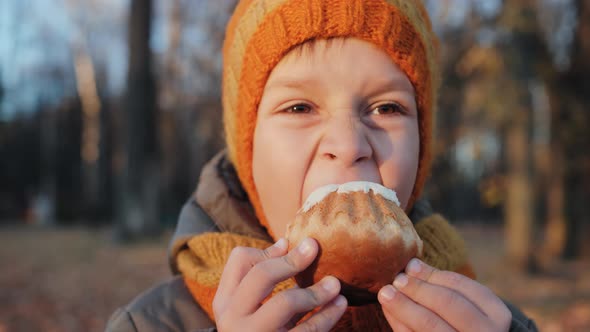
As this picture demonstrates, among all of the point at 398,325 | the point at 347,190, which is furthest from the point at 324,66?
the point at 398,325

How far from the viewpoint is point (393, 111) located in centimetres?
171

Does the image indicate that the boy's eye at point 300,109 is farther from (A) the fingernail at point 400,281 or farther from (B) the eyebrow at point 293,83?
(A) the fingernail at point 400,281

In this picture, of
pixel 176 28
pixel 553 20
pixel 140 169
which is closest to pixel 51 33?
pixel 176 28

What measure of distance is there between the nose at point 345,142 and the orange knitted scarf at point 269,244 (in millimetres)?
445

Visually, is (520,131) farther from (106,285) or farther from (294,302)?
(294,302)

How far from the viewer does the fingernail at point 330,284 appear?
1.23 meters

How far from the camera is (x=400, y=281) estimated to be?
1271mm

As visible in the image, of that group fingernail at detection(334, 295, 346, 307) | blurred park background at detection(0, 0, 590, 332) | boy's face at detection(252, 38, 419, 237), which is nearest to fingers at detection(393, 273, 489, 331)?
fingernail at detection(334, 295, 346, 307)

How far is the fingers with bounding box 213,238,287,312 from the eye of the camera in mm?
1301

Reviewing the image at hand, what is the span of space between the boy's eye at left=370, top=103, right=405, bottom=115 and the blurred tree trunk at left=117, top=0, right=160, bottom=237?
11.2 metres

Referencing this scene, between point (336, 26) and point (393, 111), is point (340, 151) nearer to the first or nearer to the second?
point (393, 111)

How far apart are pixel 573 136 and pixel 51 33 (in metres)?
32.8

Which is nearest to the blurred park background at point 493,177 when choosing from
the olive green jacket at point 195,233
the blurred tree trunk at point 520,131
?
the blurred tree trunk at point 520,131

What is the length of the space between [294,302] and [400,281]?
296 mm
